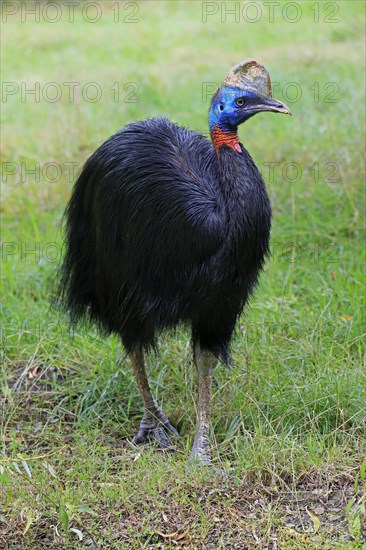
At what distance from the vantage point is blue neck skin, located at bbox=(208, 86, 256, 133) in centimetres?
350

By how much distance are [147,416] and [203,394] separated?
358 mm

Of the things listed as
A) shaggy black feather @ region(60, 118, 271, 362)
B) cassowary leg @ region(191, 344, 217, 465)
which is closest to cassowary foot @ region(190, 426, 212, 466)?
cassowary leg @ region(191, 344, 217, 465)

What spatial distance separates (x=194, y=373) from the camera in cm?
436

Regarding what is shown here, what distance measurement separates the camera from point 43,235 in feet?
19.0

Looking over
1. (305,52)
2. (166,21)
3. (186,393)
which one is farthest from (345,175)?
(166,21)

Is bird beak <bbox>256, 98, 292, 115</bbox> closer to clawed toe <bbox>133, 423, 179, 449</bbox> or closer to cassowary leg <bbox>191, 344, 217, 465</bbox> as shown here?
Result: cassowary leg <bbox>191, 344, 217, 465</bbox>

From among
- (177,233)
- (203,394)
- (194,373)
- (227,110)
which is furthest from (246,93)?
(194,373)

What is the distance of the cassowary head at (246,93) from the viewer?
3490 millimetres

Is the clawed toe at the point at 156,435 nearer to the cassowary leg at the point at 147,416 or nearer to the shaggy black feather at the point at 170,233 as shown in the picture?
the cassowary leg at the point at 147,416

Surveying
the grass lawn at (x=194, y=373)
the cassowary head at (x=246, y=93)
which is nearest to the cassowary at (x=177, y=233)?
the cassowary head at (x=246, y=93)

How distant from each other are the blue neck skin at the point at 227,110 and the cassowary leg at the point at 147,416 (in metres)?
1.10

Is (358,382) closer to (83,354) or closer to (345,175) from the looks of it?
(83,354)

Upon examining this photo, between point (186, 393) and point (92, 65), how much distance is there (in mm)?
5586

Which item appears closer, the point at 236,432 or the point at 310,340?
the point at 236,432
